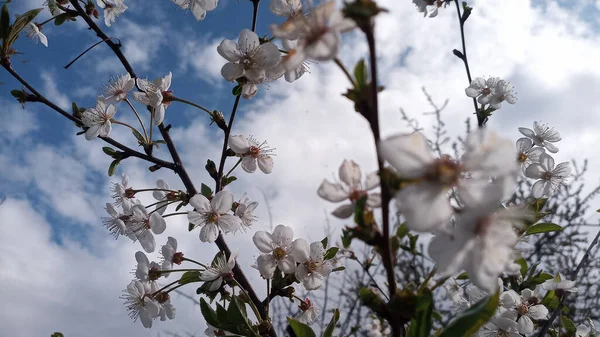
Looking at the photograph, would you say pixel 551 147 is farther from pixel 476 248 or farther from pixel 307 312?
pixel 476 248

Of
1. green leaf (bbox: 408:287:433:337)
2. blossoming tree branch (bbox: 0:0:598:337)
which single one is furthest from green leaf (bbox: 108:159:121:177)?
green leaf (bbox: 408:287:433:337)

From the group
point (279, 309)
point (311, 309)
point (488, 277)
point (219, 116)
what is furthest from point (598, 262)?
point (488, 277)

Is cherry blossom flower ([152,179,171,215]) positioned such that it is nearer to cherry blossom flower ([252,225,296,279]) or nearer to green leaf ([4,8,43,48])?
cherry blossom flower ([252,225,296,279])

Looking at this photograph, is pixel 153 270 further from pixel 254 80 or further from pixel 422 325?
pixel 422 325

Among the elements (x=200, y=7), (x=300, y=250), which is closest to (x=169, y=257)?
(x=300, y=250)

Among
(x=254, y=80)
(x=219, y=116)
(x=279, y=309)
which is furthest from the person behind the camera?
Answer: (x=279, y=309)
